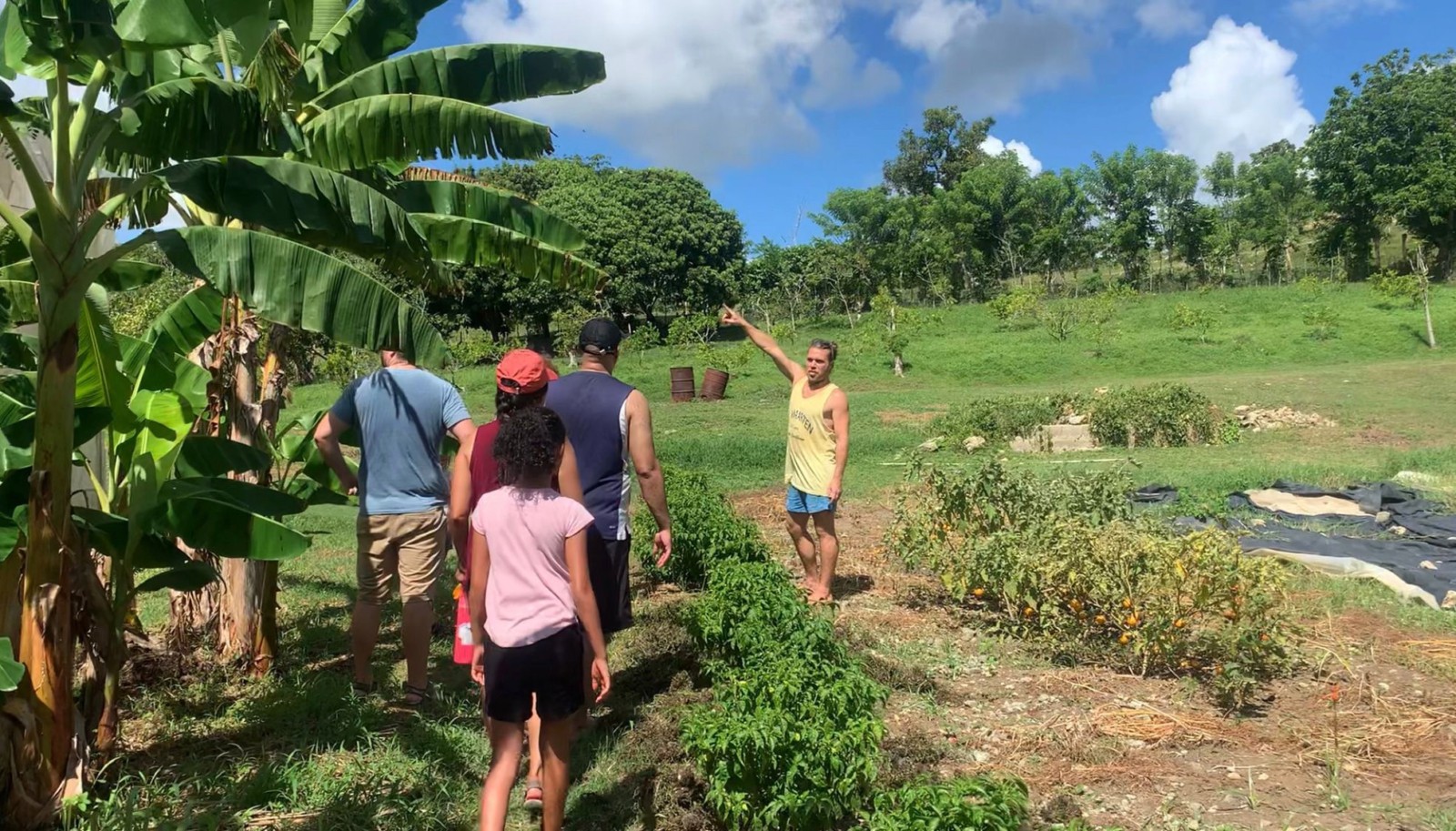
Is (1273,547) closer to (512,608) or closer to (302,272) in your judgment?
(512,608)

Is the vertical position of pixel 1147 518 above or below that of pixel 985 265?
below

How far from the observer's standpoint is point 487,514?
3.08m

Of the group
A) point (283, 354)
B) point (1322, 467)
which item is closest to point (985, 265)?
point (1322, 467)

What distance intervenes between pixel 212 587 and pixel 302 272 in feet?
8.00

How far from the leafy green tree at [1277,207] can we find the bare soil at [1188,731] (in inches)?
1810

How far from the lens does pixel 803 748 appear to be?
309 centimetres

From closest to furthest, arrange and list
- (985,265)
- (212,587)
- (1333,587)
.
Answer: (212,587) < (1333,587) < (985,265)

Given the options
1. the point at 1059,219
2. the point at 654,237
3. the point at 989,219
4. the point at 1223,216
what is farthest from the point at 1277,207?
the point at 654,237

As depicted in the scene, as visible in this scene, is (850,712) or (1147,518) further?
(1147,518)

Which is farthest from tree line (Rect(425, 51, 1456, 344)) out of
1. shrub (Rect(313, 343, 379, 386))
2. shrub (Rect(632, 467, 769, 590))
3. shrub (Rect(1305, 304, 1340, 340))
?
shrub (Rect(632, 467, 769, 590))

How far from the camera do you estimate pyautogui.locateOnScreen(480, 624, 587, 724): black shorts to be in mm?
3020

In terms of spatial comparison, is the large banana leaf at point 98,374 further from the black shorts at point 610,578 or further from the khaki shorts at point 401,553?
the black shorts at point 610,578

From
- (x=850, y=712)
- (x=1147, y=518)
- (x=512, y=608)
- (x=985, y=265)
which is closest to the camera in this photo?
(x=512, y=608)

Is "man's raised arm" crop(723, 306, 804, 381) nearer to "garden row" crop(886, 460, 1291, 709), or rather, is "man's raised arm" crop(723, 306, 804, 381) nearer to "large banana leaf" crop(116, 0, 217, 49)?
"garden row" crop(886, 460, 1291, 709)
